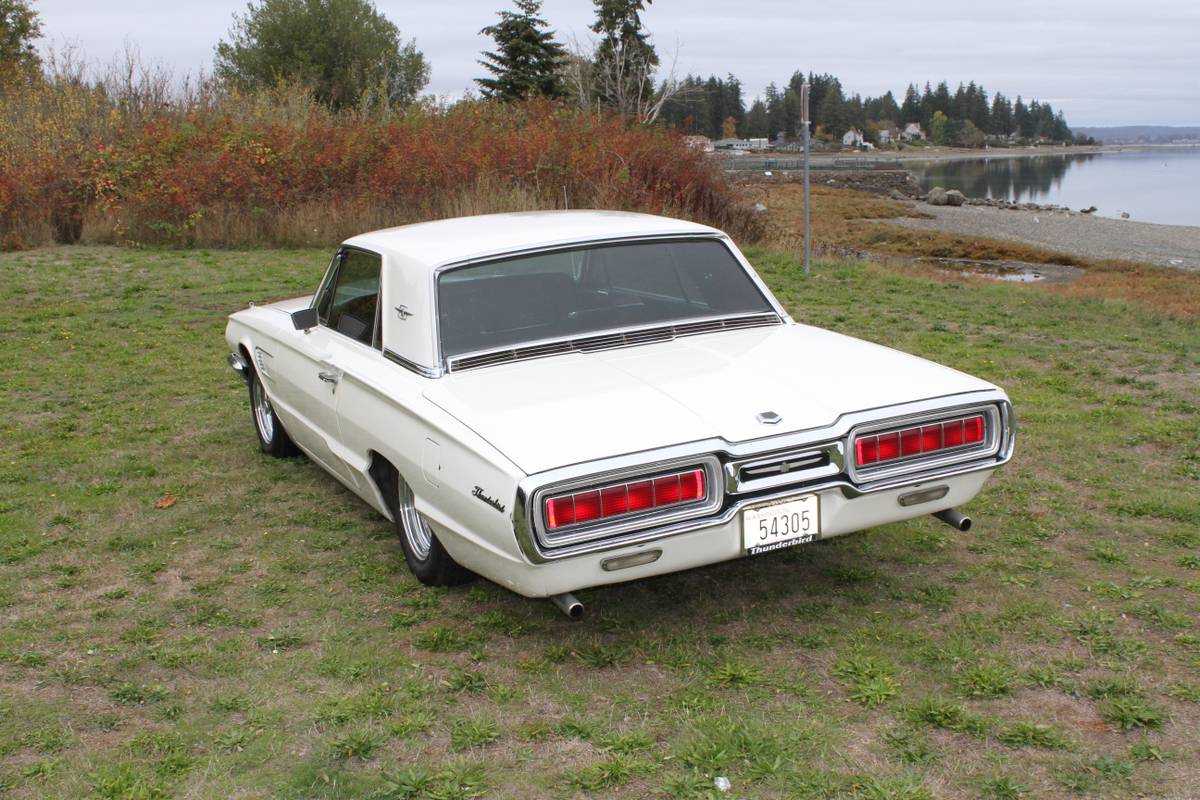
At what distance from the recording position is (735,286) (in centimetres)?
521

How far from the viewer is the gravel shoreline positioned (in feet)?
94.7

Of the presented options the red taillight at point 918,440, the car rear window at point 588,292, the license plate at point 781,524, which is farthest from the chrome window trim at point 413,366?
the red taillight at point 918,440

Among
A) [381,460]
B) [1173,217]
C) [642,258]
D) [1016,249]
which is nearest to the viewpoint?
[381,460]

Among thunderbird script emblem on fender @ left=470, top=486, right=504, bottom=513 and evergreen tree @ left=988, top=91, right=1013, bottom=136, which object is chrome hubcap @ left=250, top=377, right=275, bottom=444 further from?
evergreen tree @ left=988, top=91, right=1013, bottom=136

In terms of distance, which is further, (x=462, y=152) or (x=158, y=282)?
(x=462, y=152)

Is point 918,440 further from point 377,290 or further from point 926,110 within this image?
point 926,110

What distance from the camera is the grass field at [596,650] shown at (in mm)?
3168

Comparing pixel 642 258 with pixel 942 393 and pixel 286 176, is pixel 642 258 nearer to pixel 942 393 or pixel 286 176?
pixel 942 393

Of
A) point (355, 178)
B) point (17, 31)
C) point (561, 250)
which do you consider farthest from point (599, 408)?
point (17, 31)

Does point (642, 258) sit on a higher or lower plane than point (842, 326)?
higher

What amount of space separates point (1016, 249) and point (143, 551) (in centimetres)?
2542

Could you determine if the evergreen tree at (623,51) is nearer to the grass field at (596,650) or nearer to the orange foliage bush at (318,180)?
the orange foliage bush at (318,180)

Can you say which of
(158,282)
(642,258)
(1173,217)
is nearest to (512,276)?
(642,258)

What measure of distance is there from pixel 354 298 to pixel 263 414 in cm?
170
